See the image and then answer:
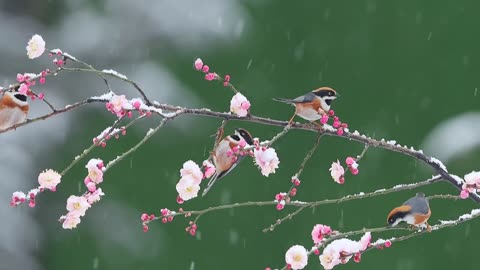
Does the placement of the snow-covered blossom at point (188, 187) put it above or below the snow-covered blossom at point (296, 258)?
below

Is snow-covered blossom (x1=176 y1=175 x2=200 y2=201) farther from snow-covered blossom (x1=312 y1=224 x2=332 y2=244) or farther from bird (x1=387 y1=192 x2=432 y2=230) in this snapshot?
bird (x1=387 y1=192 x2=432 y2=230)

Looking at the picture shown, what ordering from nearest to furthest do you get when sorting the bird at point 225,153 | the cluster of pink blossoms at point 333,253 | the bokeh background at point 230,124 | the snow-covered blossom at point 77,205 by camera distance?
1. the cluster of pink blossoms at point 333,253
2. the bird at point 225,153
3. the snow-covered blossom at point 77,205
4. the bokeh background at point 230,124

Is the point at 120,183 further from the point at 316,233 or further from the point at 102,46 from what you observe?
the point at 316,233

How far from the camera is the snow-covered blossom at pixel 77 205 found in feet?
5.63

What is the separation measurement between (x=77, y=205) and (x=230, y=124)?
3.65 m

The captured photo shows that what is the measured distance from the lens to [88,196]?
1713mm

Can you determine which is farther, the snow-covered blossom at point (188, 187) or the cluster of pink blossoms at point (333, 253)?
the snow-covered blossom at point (188, 187)

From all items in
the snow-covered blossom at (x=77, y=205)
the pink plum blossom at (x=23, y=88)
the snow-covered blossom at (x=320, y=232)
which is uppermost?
the snow-covered blossom at (x=320, y=232)

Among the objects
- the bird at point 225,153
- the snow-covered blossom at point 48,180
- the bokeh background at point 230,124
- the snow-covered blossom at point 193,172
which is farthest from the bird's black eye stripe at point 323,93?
the bokeh background at point 230,124

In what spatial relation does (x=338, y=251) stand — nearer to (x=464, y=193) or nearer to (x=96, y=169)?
(x=464, y=193)

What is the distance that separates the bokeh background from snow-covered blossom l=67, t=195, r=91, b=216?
332cm

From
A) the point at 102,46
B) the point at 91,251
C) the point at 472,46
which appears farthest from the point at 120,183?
the point at 472,46

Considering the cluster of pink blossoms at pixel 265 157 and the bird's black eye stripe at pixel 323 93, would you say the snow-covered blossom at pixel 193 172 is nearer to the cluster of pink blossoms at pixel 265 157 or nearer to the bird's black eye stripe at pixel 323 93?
the cluster of pink blossoms at pixel 265 157

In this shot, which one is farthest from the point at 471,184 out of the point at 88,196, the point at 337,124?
the point at 88,196
